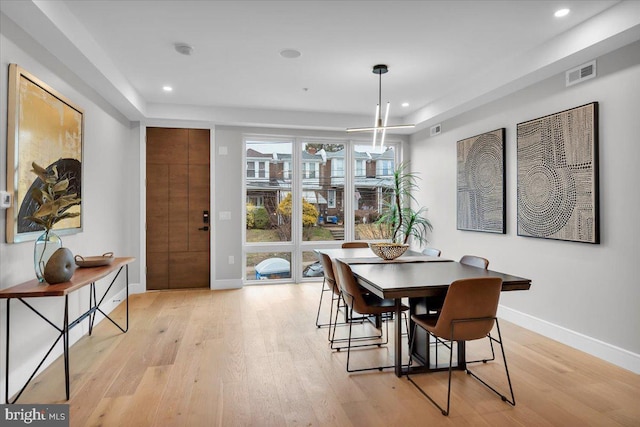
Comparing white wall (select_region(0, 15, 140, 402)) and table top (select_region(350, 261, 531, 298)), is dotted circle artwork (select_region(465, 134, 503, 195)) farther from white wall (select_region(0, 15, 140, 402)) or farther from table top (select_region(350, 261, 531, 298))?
white wall (select_region(0, 15, 140, 402))

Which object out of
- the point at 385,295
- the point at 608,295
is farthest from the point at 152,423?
the point at 608,295

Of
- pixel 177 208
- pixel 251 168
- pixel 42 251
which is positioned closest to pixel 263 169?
pixel 251 168

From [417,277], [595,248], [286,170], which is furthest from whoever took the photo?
[286,170]

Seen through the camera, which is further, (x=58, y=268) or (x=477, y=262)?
(x=477, y=262)

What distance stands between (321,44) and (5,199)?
269 cm

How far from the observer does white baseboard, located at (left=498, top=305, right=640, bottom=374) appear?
290 cm

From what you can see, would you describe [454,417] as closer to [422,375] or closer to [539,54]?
[422,375]

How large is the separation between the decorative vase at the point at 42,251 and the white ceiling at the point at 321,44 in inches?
57.9

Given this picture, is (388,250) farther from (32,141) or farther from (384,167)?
(384,167)

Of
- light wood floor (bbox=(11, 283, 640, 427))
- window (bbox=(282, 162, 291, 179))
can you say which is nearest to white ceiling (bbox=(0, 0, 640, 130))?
window (bbox=(282, 162, 291, 179))

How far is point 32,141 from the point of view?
2.74m

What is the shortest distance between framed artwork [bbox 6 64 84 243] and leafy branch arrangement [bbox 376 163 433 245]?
4.25 metres

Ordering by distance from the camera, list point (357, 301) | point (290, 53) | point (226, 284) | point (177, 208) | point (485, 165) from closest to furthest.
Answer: point (357, 301) < point (290, 53) < point (485, 165) < point (177, 208) < point (226, 284)

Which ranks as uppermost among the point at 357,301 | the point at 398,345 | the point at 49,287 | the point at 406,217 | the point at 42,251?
the point at 406,217
